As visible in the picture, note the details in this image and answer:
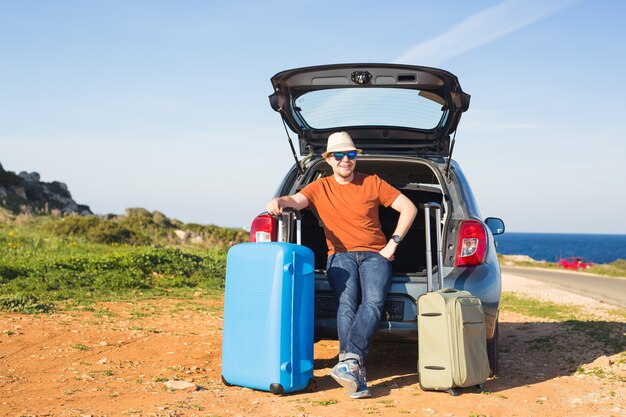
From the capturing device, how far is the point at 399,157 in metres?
6.34

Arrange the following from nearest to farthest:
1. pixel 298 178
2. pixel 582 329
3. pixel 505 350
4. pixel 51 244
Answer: pixel 298 178, pixel 505 350, pixel 582 329, pixel 51 244

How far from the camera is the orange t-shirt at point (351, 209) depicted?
19.1 ft

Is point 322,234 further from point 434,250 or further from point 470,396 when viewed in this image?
point 470,396

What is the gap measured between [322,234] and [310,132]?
0.99 metres

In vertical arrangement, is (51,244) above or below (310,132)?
below

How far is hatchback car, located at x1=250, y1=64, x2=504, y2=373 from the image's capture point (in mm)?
5574

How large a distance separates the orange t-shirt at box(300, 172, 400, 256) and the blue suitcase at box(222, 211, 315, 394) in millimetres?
602

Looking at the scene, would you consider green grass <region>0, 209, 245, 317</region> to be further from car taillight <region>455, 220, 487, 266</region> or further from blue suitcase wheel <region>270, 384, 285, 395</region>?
car taillight <region>455, 220, 487, 266</region>

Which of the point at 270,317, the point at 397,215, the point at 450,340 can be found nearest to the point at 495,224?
the point at 397,215

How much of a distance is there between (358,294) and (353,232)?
47cm

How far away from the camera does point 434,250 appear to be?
7.21 meters

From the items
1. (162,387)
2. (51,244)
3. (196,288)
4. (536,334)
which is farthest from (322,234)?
(51,244)

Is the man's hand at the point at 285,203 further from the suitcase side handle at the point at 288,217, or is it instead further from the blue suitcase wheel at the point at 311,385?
the blue suitcase wheel at the point at 311,385

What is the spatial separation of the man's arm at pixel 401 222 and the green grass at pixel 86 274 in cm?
432
